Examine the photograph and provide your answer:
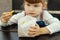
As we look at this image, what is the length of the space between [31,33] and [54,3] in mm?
1060

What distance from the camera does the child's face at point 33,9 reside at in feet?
2.37

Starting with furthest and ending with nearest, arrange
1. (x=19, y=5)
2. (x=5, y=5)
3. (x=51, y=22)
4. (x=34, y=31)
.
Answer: (x=5, y=5), (x=19, y=5), (x=51, y=22), (x=34, y=31)

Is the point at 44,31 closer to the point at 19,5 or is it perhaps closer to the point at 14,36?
the point at 14,36

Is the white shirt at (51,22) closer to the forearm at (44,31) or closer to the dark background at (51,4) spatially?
the forearm at (44,31)

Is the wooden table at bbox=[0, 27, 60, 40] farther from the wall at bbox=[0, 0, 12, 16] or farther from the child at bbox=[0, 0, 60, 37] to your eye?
the wall at bbox=[0, 0, 12, 16]

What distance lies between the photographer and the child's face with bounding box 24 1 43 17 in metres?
0.72

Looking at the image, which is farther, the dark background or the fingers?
the dark background

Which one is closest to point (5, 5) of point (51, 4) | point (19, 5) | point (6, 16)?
point (19, 5)

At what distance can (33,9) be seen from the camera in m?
0.72

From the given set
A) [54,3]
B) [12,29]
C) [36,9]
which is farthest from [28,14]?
[54,3]

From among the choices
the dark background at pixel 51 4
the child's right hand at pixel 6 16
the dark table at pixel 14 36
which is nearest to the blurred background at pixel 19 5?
the dark background at pixel 51 4

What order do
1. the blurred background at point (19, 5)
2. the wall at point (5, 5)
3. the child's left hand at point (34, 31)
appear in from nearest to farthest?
1. the child's left hand at point (34, 31)
2. the blurred background at point (19, 5)
3. the wall at point (5, 5)

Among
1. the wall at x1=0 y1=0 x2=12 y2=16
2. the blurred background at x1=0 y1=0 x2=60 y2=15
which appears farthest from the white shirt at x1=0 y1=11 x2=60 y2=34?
the wall at x1=0 y1=0 x2=12 y2=16

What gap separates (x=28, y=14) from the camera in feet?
2.43
